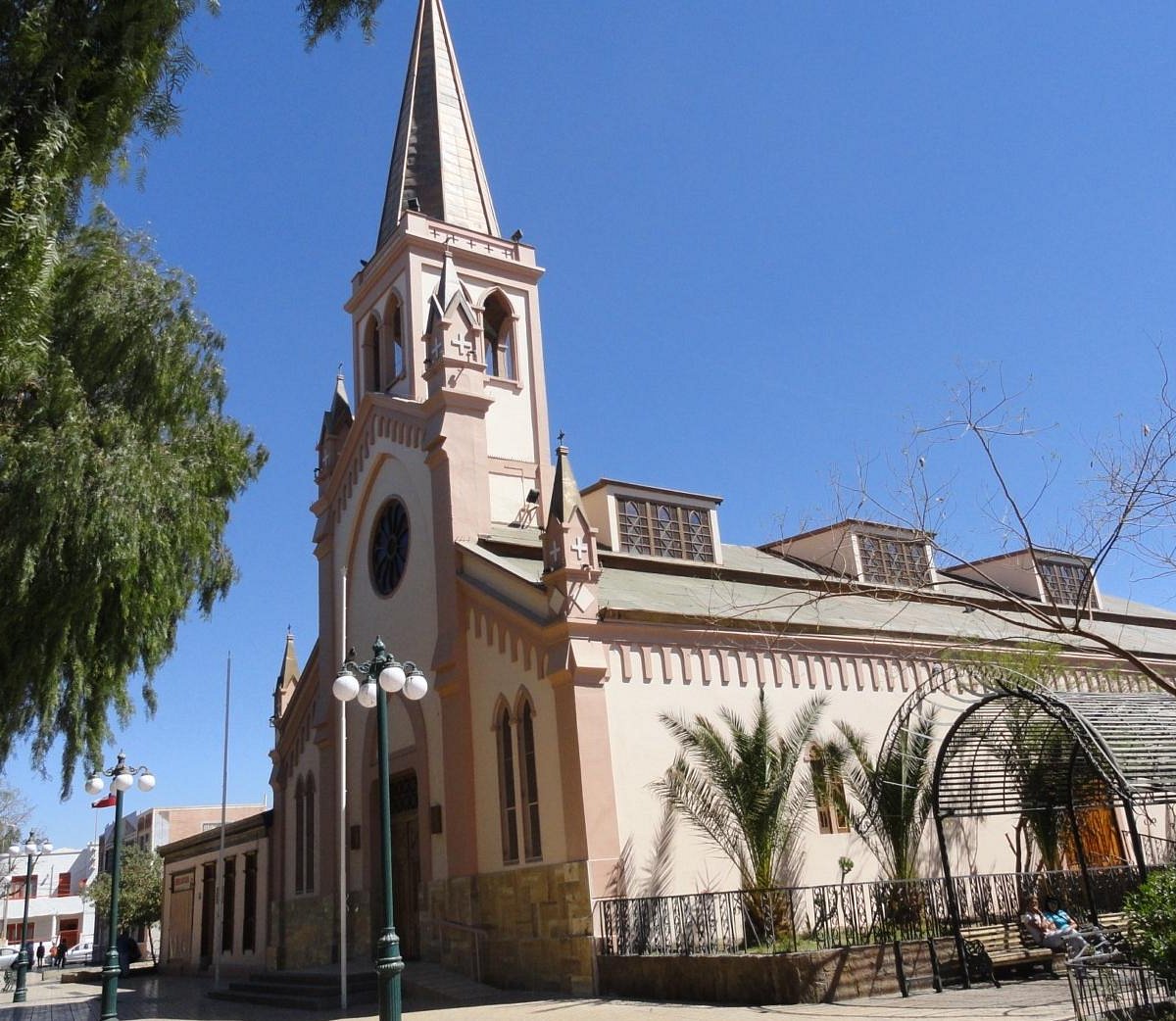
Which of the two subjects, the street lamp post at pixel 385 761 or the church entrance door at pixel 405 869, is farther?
the church entrance door at pixel 405 869

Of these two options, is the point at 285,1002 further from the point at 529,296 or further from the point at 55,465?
the point at 529,296

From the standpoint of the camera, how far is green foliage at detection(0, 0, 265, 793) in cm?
1002

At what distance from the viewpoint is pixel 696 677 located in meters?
18.3

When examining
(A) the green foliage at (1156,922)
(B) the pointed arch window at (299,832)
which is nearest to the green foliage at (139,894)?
(B) the pointed arch window at (299,832)

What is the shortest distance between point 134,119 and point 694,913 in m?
12.5

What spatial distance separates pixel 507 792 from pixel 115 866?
654 cm

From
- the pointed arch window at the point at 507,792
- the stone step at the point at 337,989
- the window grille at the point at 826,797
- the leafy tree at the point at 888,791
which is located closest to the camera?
the stone step at the point at 337,989

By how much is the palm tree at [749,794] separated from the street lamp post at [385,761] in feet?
17.5

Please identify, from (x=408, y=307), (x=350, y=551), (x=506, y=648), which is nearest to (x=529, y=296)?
(x=408, y=307)

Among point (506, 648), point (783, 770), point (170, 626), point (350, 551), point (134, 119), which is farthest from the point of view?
point (350, 551)

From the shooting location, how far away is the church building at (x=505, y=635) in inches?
668

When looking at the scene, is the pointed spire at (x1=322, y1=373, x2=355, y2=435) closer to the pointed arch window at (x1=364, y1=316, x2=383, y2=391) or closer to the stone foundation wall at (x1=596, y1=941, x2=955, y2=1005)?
the pointed arch window at (x1=364, y1=316, x2=383, y2=391)

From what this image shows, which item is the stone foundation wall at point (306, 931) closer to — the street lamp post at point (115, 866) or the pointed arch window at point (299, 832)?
the pointed arch window at point (299, 832)

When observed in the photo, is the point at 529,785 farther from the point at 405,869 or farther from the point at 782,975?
the point at 782,975
